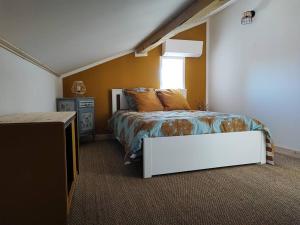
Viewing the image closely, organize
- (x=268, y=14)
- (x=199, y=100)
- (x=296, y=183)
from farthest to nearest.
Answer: (x=199, y=100)
(x=268, y=14)
(x=296, y=183)

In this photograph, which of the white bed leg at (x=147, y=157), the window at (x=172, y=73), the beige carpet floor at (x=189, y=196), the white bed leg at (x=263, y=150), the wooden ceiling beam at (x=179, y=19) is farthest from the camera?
the window at (x=172, y=73)

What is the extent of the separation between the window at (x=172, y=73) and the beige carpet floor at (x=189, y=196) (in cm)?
223

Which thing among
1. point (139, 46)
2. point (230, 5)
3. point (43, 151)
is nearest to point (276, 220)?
point (43, 151)

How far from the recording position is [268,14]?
3.08 m

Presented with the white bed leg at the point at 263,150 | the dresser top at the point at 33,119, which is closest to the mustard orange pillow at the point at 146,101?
the white bed leg at the point at 263,150

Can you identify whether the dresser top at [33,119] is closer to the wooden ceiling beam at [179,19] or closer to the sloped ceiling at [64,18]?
the sloped ceiling at [64,18]

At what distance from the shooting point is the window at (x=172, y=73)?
4286mm

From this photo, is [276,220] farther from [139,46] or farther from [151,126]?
[139,46]

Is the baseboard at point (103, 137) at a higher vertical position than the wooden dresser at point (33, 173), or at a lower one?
lower

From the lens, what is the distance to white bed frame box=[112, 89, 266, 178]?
2.13 meters

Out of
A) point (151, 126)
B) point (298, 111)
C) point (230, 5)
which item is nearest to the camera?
point (151, 126)

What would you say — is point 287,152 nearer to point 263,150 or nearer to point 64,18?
point 263,150

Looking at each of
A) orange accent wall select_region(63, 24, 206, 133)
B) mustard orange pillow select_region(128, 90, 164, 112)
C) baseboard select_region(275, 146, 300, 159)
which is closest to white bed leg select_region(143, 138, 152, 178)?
mustard orange pillow select_region(128, 90, 164, 112)

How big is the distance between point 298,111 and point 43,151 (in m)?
2.91
